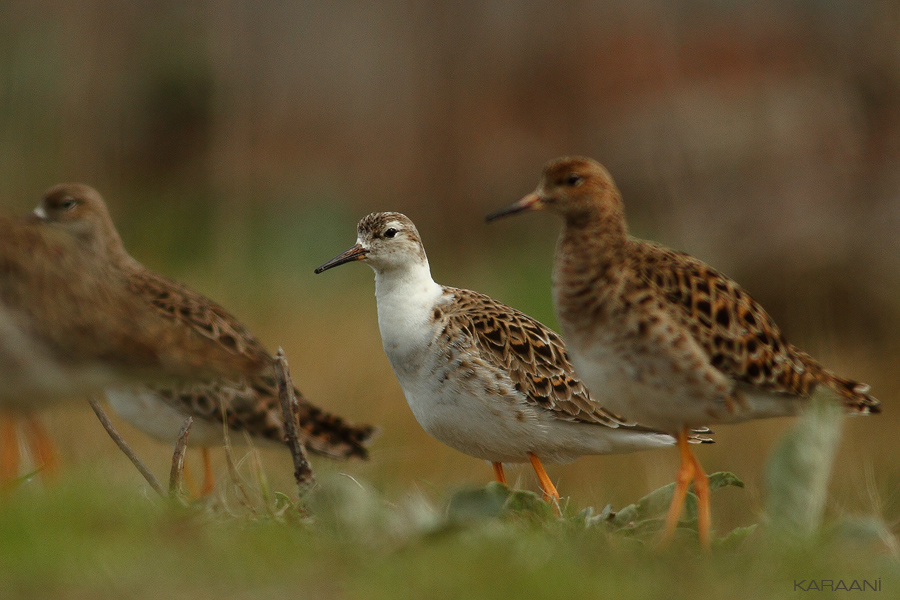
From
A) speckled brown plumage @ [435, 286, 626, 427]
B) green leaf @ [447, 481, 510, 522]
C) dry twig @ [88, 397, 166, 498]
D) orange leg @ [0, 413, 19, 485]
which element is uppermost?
speckled brown plumage @ [435, 286, 626, 427]

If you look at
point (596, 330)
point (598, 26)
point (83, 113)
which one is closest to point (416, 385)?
point (596, 330)

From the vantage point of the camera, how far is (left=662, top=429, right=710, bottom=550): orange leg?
3480mm

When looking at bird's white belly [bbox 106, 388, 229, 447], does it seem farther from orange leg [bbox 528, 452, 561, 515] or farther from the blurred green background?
orange leg [bbox 528, 452, 561, 515]

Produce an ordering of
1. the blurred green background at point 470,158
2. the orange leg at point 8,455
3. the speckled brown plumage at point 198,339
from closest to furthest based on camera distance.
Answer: the speckled brown plumage at point 198,339
the orange leg at point 8,455
the blurred green background at point 470,158

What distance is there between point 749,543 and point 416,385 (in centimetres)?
170

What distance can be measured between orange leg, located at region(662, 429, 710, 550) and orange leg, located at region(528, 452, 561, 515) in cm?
63

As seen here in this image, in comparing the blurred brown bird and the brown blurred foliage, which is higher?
the brown blurred foliage

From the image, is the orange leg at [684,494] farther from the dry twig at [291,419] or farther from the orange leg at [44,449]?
the orange leg at [44,449]

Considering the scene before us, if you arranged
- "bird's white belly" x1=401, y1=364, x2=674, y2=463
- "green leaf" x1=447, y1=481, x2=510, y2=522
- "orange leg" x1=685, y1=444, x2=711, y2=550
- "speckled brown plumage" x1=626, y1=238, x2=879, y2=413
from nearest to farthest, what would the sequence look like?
"orange leg" x1=685, y1=444, x2=711, y2=550
"speckled brown plumage" x1=626, y1=238, x2=879, y2=413
"green leaf" x1=447, y1=481, x2=510, y2=522
"bird's white belly" x1=401, y1=364, x2=674, y2=463

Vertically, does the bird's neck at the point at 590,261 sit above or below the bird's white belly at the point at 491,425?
above

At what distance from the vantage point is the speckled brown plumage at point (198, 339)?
402 centimetres

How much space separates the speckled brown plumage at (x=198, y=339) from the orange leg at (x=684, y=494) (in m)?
1.76

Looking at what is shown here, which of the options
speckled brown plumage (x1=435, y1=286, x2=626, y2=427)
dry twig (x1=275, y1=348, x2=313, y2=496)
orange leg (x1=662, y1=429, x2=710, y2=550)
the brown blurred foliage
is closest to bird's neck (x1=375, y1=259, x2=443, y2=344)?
speckled brown plumage (x1=435, y1=286, x2=626, y2=427)

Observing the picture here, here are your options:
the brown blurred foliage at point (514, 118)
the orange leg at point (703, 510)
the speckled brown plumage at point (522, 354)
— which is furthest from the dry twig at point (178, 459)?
the brown blurred foliage at point (514, 118)
